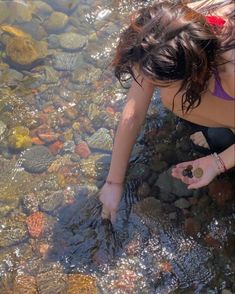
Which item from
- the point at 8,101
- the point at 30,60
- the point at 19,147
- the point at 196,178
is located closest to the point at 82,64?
the point at 30,60

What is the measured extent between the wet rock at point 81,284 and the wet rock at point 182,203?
0.62 metres

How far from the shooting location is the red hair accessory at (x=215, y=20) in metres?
1.66

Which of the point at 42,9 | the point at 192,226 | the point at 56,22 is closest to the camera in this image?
the point at 192,226

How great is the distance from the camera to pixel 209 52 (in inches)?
63.3

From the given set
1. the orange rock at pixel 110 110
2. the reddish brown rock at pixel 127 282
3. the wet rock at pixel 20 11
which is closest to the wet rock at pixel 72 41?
the wet rock at pixel 20 11

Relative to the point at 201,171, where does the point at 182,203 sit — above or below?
below

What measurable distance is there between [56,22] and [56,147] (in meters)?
1.28

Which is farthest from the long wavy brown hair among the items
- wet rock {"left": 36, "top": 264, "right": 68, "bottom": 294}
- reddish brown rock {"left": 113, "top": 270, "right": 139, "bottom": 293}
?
wet rock {"left": 36, "top": 264, "right": 68, "bottom": 294}

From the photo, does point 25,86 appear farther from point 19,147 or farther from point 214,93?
point 214,93

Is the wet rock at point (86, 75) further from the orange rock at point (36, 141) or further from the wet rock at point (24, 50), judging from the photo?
the orange rock at point (36, 141)

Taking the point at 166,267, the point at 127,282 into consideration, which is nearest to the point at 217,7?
the point at 166,267

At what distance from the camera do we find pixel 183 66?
1.52 m

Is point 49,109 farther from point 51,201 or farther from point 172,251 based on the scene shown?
point 172,251

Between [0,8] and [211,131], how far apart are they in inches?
91.3
